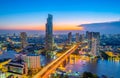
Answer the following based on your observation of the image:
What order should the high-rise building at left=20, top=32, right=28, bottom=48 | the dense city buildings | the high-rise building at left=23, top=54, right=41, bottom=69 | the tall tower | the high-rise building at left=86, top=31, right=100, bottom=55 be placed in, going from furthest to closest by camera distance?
1. the high-rise building at left=20, top=32, right=28, bottom=48
2. the tall tower
3. the high-rise building at left=86, top=31, right=100, bottom=55
4. the high-rise building at left=23, top=54, right=41, bottom=69
5. the dense city buildings

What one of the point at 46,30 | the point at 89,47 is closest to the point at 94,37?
the point at 89,47

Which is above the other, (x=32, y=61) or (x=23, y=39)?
(x=23, y=39)

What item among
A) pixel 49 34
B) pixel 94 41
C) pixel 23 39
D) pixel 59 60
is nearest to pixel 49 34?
pixel 49 34

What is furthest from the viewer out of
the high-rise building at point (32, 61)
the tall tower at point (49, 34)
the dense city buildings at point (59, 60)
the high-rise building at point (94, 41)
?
the tall tower at point (49, 34)

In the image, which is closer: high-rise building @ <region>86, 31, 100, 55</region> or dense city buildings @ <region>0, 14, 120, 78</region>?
dense city buildings @ <region>0, 14, 120, 78</region>

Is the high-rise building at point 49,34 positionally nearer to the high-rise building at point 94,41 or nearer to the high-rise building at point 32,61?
the high-rise building at point 94,41

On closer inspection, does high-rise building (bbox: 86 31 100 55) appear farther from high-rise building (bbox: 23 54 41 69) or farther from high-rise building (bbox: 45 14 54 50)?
high-rise building (bbox: 23 54 41 69)

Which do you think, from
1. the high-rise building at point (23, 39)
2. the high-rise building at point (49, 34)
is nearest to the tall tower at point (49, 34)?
the high-rise building at point (49, 34)

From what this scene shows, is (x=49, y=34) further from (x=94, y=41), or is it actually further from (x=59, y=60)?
(x=59, y=60)

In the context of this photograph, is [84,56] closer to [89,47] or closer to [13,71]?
[89,47]

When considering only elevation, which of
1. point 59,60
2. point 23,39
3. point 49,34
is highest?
point 49,34

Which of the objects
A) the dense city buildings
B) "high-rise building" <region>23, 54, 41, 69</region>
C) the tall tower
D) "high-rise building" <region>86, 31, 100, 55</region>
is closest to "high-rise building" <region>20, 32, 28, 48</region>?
the dense city buildings

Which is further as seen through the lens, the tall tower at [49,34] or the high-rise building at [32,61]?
the tall tower at [49,34]
